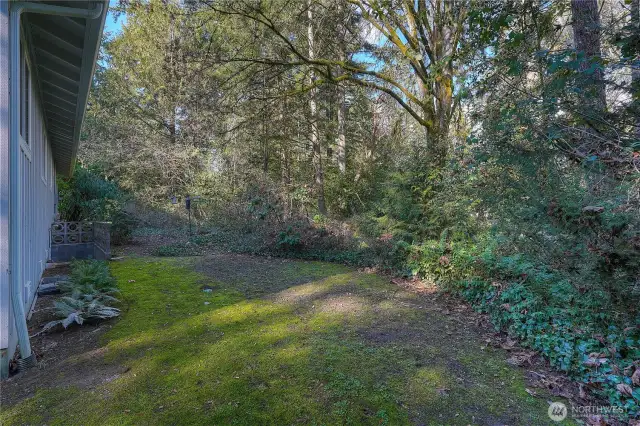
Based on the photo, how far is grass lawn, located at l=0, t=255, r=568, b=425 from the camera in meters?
2.53

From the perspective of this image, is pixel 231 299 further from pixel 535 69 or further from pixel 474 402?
pixel 535 69

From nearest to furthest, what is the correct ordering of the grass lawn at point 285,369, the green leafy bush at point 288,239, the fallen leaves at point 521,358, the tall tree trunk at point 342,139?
the grass lawn at point 285,369
the fallen leaves at point 521,358
the green leafy bush at point 288,239
the tall tree trunk at point 342,139

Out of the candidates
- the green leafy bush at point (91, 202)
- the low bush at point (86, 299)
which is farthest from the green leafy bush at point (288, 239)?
the green leafy bush at point (91, 202)

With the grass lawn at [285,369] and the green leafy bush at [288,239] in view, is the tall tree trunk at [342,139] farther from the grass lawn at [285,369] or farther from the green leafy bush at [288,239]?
the grass lawn at [285,369]

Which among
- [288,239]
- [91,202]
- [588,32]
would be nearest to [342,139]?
[288,239]

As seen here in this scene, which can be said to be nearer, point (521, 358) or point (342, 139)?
point (521, 358)

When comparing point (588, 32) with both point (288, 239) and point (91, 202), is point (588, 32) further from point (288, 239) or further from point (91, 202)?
point (91, 202)

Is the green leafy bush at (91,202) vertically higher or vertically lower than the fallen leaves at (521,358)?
higher

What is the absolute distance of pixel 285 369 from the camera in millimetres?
3174

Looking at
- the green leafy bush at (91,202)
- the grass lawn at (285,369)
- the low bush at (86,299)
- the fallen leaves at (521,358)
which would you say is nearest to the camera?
the grass lawn at (285,369)

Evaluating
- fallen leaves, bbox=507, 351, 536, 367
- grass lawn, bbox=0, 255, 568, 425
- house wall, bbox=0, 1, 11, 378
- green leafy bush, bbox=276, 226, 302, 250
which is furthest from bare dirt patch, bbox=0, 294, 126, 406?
green leafy bush, bbox=276, 226, 302, 250

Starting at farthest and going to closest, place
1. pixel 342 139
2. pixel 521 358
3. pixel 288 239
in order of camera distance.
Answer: pixel 342 139 → pixel 288 239 → pixel 521 358

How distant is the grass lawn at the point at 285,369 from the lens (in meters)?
2.53

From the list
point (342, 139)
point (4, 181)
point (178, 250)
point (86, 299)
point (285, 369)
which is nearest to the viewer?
point (4, 181)
